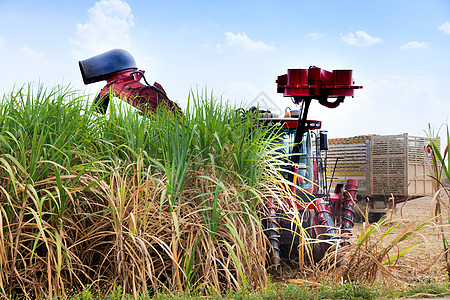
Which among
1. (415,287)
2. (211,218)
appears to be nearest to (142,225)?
(211,218)

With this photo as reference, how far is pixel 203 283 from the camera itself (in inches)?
154

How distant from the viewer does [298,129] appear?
5.80 metres

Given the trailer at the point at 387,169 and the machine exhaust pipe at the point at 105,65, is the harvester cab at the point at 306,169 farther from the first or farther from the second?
the trailer at the point at 387,169

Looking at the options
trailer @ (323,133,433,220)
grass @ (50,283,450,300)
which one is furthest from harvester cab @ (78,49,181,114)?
trailer @ (323,133,433,220)

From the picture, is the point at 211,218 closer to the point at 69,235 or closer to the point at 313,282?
the point at 313,282

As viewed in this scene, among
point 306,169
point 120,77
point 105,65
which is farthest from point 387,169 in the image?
point 105,65

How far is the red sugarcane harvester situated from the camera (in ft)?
16.9

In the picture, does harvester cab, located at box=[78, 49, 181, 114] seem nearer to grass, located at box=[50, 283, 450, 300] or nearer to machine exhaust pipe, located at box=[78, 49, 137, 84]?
machine exhaust pipe, located at box=[78, 49, 137, 84]

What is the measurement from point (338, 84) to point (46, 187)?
386 cm

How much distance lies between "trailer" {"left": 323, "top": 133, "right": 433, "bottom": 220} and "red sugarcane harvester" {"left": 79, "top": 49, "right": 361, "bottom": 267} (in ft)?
12.5

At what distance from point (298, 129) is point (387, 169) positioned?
6.50 metres

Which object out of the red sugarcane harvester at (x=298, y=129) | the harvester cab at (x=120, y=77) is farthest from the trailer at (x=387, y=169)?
the harvester cab at (x=120, y=77)

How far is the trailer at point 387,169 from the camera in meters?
11.1

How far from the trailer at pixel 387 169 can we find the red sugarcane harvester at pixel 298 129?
3799 mm
